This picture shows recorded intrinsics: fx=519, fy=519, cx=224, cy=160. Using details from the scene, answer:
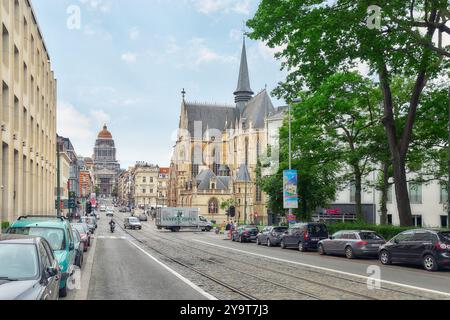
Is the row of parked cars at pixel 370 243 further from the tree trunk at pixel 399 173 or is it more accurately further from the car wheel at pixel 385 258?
the tree trunk at pixel 399 173

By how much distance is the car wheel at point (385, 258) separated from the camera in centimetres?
2009

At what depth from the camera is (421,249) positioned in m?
18.4

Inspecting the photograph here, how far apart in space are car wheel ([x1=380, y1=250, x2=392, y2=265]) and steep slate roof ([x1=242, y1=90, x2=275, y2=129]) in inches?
3826

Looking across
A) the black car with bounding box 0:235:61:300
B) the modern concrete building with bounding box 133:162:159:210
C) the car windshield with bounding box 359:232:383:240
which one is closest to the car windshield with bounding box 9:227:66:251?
the black car with bounding box 0:235:61:300

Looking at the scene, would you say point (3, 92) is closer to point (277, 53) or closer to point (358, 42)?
point (277, 53)

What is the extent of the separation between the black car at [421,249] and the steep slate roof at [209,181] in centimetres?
9336

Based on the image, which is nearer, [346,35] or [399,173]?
[346,35]

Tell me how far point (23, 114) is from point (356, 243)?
2323cm

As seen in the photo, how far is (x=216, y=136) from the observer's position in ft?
431

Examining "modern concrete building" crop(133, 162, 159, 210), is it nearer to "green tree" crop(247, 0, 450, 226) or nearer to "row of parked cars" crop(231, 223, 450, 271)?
"row of parked cars" crop(231, 223, 450, 271)

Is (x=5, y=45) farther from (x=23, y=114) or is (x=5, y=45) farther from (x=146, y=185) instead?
(x=146, y=185)

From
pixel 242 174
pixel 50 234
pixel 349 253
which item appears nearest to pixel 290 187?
pixel 349 253

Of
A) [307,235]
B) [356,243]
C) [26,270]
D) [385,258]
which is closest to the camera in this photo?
[26,270]

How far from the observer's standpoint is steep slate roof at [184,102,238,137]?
133250 mm
